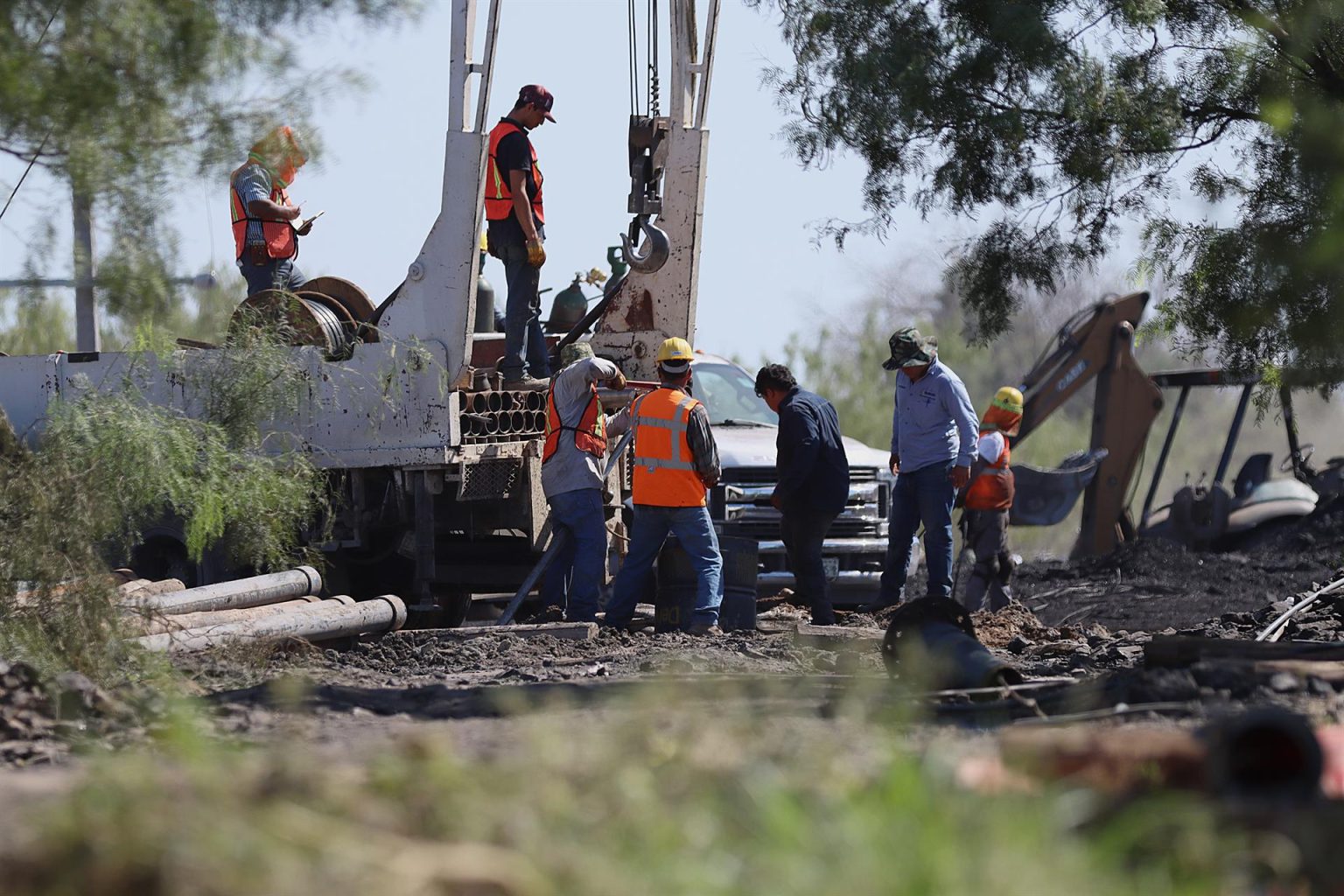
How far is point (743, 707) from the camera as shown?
5.51m

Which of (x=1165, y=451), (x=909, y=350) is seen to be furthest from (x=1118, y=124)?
(x=1165, y=451)

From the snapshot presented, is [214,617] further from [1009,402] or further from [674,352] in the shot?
[1009,402]

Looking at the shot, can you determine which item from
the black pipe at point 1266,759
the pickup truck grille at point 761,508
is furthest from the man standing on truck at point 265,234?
the black pipe at point 1266,759

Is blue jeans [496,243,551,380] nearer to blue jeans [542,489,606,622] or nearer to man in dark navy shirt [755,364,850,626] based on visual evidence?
blue jeans [542,489,606,622]

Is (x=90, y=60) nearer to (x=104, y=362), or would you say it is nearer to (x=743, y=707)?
(x=743, y=707)

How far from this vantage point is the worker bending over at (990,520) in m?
11.9

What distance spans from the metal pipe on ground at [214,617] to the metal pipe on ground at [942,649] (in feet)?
11.1

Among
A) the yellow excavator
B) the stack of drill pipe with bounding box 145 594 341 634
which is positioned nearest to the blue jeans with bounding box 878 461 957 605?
the stack of drill pipe with bounding box 145 594 341 634

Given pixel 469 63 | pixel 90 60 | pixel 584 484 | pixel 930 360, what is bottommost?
pixel 584 484

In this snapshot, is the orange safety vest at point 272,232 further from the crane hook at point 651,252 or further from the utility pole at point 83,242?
the utility pole at point 83,242

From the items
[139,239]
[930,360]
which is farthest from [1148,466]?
[139,239]

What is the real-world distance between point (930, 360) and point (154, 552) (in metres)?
5.24

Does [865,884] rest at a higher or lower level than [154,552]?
higher

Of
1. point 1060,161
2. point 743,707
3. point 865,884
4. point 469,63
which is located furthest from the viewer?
point 469,63
